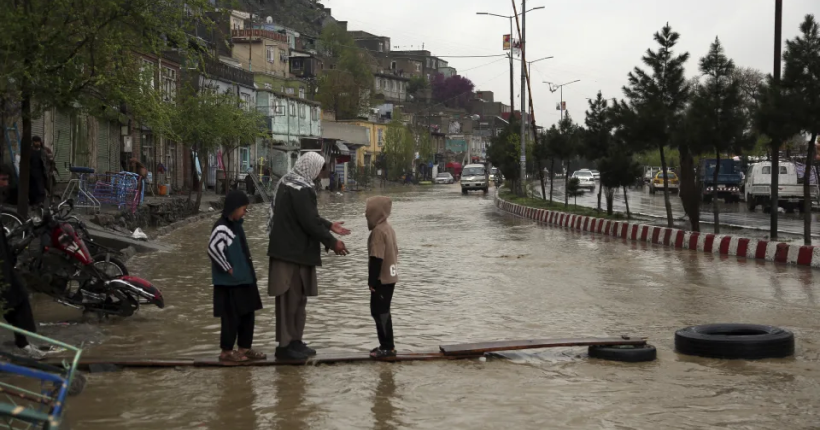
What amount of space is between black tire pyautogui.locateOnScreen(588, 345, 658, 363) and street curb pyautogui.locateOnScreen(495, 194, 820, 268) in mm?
10185

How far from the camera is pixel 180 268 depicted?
57.8 feet

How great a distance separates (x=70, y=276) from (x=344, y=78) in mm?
94480

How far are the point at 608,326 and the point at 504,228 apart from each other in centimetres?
1898

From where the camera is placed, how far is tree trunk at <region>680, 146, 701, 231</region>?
25266 mm

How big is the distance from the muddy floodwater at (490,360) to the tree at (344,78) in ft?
278

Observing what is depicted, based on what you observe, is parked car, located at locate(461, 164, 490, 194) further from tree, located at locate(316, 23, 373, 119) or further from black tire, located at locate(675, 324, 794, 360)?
black tire, located at locate(675, 324, 794, 360)

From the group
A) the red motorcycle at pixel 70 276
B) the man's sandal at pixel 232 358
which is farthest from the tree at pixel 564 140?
the man's sandal at pixel 232 358

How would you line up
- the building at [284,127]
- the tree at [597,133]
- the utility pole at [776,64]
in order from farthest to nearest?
the building at [284,127]
the tree at [597,133]
the utility pole at [776,64]

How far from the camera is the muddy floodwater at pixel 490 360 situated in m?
7.07

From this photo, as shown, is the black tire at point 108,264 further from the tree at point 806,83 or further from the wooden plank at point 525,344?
the tree at point 806,83

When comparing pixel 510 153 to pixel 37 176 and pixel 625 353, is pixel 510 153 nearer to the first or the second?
pixel 37 176

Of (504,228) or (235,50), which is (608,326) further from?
(235,50)

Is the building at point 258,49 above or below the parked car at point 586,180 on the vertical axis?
above

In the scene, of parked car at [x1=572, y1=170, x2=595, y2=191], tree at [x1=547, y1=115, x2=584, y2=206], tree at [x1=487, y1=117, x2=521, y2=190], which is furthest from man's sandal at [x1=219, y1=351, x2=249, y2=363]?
parked car at [x1=572, y1=170, x2=595, y2=191]
